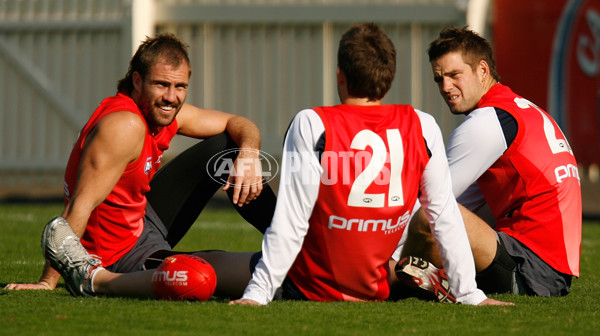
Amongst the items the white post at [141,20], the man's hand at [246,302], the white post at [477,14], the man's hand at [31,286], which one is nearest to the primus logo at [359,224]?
the man's hand at [246,302]

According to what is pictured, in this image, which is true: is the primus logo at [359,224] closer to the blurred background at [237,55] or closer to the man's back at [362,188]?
the man's back at [362,188]

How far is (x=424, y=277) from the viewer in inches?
187

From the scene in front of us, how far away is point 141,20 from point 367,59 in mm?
10979

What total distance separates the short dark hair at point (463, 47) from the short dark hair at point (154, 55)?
152 cm

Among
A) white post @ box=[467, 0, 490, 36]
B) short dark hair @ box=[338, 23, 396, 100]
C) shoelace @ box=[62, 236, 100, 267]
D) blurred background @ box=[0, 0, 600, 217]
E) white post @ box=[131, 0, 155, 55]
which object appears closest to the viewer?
short dark hair @ box=[338, 23, 396, 100]

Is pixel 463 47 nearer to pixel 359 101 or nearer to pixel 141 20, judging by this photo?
pixel 359 101

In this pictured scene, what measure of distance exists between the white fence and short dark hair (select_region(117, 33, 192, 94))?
30.7ft

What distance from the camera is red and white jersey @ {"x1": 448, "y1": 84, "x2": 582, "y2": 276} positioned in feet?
16.7

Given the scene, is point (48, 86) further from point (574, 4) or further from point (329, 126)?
point (329, 126)

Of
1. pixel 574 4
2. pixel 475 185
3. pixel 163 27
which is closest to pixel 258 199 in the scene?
pixel 475 185

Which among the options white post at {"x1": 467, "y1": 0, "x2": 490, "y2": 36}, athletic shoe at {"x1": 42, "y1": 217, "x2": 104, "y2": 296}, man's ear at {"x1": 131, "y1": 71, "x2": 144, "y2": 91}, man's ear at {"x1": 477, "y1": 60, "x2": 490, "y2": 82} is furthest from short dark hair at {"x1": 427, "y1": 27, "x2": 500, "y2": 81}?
white post at {"x1": 467, "y1": 0, "x2": 490, "y2": 36}

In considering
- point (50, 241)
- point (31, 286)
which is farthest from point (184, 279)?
point (31, 286)

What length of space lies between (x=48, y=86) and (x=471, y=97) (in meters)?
10.9

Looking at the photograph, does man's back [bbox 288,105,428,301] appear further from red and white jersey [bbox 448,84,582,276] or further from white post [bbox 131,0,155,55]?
white post [bbox 131,0,155,55]
